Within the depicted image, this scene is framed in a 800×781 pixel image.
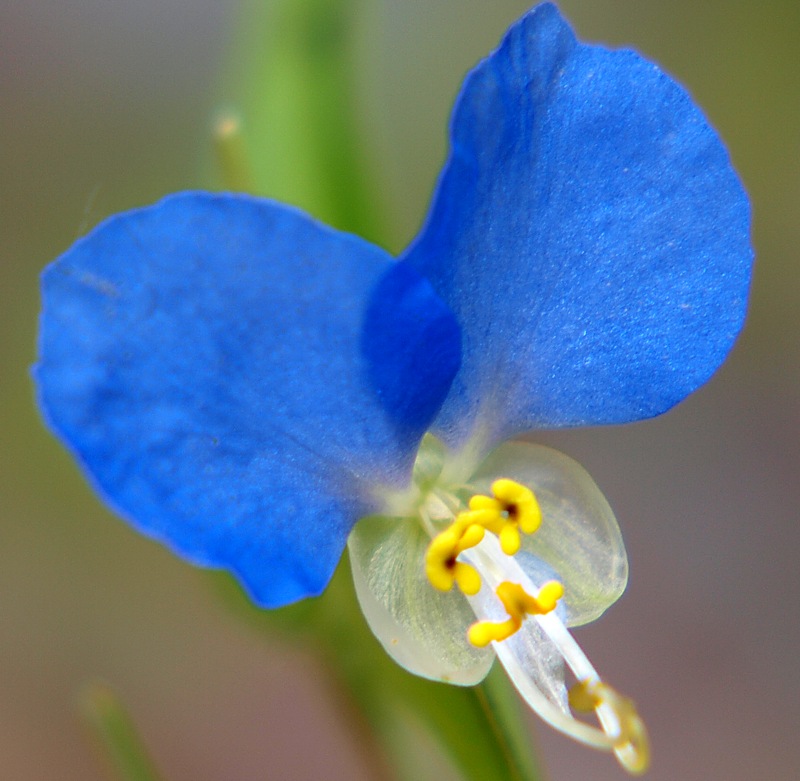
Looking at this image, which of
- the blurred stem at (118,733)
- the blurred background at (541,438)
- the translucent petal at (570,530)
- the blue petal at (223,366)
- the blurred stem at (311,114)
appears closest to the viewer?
the blue petal at (223,366)

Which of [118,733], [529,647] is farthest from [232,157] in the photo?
[118,733]

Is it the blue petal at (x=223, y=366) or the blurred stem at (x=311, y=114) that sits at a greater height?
the blurred stem at (x=311, y=114)

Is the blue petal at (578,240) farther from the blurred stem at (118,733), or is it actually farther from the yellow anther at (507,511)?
the blurred stem at (118,733)

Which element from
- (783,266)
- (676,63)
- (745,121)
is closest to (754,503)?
→ (783,266)

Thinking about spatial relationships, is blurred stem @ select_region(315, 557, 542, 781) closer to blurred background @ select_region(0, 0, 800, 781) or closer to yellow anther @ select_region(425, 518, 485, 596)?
yellow anther @ select_region(425, 518, 485, 596)

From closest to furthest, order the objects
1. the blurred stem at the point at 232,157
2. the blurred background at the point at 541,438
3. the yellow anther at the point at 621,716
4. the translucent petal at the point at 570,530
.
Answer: the yellow anther at the point at 621,716, the translucent petal at the point at 570,530, the blurred stem at the point at 232,157, the blurred background at the point at 541,438

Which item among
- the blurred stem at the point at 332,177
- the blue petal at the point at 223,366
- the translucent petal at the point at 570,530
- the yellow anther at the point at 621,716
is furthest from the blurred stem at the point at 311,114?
the yellow anther at the point at 621,716

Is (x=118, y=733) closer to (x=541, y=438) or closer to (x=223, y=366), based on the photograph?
(x=223, y=366)

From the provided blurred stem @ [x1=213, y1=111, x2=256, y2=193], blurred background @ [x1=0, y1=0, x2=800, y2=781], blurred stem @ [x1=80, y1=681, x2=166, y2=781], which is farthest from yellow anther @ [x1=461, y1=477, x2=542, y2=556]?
blurred background @ [x1=0, y1=0, x2=800, y2=781]
